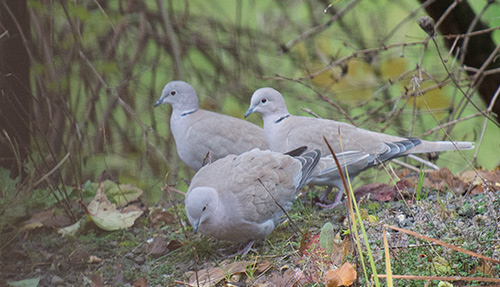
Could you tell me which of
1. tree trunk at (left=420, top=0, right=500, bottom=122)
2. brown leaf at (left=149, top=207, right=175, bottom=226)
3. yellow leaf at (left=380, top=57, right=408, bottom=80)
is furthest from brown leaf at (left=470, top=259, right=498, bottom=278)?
yellow leaf at (left=380, top=57, right=408, bottom=80)

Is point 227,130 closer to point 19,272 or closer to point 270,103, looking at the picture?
point 270,103

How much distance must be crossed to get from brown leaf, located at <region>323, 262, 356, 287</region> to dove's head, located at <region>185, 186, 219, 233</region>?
796 mm

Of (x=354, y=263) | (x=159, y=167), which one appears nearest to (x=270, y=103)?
(x=159, y=167)

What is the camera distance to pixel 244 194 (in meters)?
3.08

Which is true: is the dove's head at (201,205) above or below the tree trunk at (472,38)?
below

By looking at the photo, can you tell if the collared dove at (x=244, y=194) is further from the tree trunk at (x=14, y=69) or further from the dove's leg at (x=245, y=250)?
the tree trunk at (x=14, y=69)

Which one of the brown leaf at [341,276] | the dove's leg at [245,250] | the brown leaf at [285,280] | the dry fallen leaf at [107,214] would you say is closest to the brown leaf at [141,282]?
the dove's leg at [245,250]

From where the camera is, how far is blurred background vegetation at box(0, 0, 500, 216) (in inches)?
177

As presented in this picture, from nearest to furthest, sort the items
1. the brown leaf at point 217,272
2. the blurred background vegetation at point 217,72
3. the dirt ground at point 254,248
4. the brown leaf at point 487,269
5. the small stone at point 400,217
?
the brown leaf at point 487,269
the dirt ground at point 254,248
the brown leaf at point 217,272
the small stone at point 400,217
the blurred background vegetation at point 217,72

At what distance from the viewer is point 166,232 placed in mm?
3682

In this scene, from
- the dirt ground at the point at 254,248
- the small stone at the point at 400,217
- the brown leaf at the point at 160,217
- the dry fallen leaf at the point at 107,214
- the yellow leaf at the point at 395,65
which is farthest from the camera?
the yellow leaf at the point at 395,65

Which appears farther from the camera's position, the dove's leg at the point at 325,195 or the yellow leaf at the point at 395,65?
the yellow leaf at the point at 395,65

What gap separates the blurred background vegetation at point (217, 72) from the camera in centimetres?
449

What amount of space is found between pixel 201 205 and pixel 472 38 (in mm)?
2948
